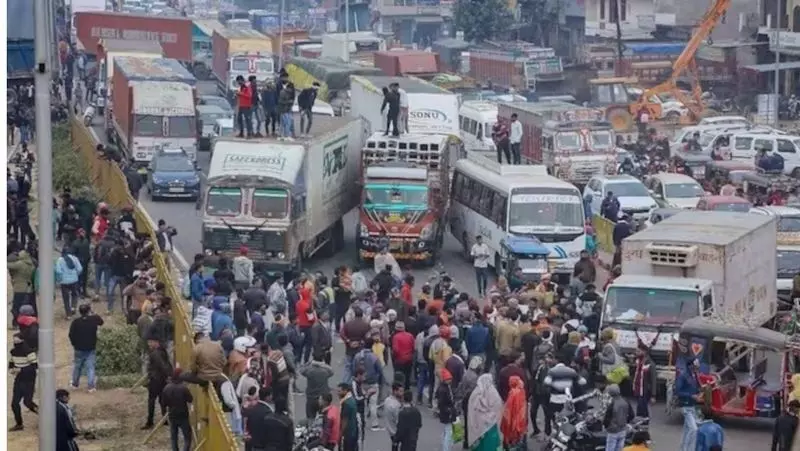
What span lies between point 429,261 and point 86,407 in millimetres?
15779

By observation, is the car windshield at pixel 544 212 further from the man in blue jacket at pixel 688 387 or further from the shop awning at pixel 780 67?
the shop awning at pixel 780 67

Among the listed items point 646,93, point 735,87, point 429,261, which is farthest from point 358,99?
point 735,87

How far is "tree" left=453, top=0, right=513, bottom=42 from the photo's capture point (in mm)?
112250

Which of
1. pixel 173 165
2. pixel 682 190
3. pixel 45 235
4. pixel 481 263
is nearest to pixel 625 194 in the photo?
pixel 682 190

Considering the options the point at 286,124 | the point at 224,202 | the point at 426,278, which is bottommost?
the point at 426,278

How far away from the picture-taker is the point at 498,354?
27062mm

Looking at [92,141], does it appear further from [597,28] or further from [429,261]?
[597,28]

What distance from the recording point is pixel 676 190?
158 ft

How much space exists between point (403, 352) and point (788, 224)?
1339 centimetres

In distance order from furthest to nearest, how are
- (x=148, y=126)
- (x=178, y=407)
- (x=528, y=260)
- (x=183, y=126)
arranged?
(x=183, y=126), (x=148, y=126), (x=528, y=260), (x=178, y=407)

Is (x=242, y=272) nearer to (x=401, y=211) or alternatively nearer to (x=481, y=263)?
(x=481, y=263)

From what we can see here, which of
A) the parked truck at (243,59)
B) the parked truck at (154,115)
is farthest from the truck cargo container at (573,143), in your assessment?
the parked truck at (243,59)

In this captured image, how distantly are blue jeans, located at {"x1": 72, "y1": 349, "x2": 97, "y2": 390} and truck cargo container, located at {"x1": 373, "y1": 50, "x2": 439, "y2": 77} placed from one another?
1906 inches

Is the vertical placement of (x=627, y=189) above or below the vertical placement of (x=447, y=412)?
below
